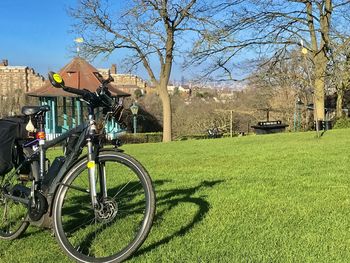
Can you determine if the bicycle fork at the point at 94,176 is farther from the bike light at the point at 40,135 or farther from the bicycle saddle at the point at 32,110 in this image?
the bicycle saddle at the point at 32,110

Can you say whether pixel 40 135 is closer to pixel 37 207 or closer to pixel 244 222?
pixel 37 207

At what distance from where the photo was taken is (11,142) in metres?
4.31

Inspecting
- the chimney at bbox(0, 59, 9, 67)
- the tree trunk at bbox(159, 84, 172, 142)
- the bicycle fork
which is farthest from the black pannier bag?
the chimney at bbox(0, 59, 9, 67)

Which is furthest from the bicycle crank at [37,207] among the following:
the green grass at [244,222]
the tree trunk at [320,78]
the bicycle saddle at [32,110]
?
the tree trunk at [320,78]

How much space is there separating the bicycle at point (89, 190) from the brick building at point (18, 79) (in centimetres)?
3898

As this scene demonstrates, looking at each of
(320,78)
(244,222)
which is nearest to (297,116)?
(320,78)

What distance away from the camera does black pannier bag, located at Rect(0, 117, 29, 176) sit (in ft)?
14.0

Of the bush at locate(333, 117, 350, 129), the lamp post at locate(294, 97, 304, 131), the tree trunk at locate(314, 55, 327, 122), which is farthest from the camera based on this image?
the lamp post at locate(294, 97, 304, 131)

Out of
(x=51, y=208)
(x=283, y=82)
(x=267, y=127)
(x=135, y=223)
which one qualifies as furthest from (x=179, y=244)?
(x=283, y=82)

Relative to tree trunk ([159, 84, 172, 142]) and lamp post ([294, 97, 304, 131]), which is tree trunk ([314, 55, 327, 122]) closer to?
lamp post ([294, 97, 304, 131])

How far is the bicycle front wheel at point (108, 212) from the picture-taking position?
3549 millimetres

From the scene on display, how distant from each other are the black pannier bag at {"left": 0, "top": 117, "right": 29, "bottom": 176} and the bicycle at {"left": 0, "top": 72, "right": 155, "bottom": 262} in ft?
0.23

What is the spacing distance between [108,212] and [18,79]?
43654 millimetres

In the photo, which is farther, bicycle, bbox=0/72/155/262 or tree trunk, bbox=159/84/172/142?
tree trunk, bbox=159/84/172/142
